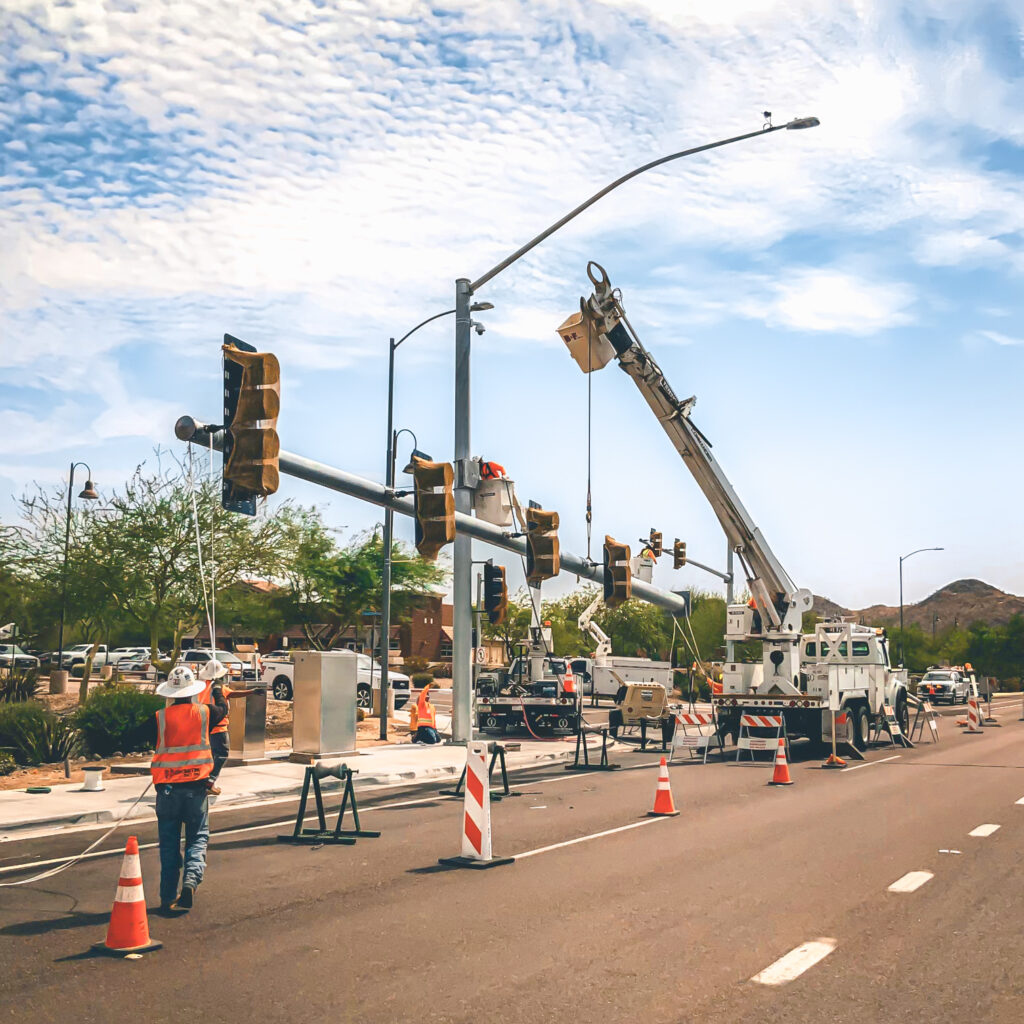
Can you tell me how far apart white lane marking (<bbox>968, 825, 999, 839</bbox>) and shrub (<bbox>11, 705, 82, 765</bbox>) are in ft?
44.6

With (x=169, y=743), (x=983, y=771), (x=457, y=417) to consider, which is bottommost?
(x=983, y=771)

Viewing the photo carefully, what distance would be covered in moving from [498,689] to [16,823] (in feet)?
56.0

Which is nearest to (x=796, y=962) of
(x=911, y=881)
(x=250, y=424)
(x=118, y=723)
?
(x=911, y=881)

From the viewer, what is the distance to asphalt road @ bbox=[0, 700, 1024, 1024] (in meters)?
6.34

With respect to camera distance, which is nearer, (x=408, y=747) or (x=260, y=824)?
(x=260, y=824)

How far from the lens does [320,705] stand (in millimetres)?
20922

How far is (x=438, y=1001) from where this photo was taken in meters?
6.34

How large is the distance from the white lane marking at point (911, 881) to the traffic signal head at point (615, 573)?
35.1 feet

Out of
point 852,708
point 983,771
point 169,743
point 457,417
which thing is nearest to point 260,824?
point 169,743

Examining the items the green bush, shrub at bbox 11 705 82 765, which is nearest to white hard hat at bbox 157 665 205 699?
shrub at bbox 11 705 82 765

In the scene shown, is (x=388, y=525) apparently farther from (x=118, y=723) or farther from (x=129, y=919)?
(x=129, y=919)

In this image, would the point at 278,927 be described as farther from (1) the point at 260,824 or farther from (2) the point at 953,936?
(1) the point at 260,824

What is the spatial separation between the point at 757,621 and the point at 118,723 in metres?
12.8

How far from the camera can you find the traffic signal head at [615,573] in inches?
813
